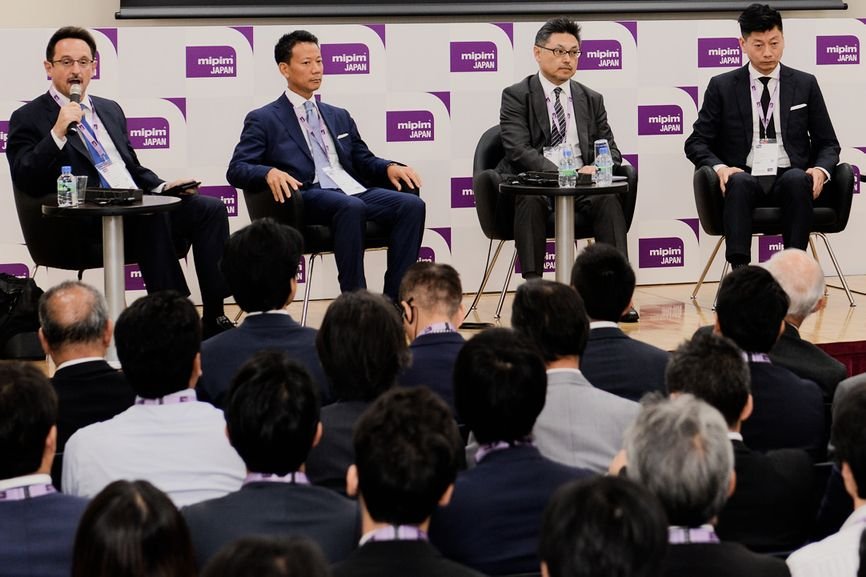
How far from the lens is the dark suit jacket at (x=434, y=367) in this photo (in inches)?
125

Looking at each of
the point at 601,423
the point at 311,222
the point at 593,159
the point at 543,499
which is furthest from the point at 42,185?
the point at 543,499

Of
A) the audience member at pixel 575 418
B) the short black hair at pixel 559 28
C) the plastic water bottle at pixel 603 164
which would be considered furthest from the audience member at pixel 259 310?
the short black hair at pixel 559 28

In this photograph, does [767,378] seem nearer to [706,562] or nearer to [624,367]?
[624,367]

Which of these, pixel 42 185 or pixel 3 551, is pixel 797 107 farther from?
pixel 3 551

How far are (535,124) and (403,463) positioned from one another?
4.41m

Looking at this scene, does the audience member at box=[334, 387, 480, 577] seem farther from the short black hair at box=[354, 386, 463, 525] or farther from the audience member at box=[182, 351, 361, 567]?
the audience member at box=[182, 351, 361, 567]

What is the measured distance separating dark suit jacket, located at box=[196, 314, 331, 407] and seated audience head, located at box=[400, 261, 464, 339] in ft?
0.93

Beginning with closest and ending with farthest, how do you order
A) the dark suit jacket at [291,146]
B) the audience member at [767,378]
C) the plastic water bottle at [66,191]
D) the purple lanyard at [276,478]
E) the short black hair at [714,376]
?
the purple lanyard at [276,478] < the short black hair at [714,376] < the audience member at [767,378] < the plastic water bottle at [66,191] < the dark suit jacket at [291,146]

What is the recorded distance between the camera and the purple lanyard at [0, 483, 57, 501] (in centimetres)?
218

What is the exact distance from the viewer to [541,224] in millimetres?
5809

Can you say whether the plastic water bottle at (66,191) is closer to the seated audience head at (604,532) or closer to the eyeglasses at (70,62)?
the eyeglasses at (70,62)

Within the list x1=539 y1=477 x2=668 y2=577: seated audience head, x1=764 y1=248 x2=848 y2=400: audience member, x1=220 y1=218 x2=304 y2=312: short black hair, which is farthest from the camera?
x1=220 y1=218 x2=304 y2=312: short black hair

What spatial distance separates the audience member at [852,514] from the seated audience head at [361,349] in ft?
3.29

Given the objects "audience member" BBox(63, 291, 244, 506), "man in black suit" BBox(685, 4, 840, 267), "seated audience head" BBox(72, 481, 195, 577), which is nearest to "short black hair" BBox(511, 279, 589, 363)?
"audience member" BBox(63, 291, 244, 506)
